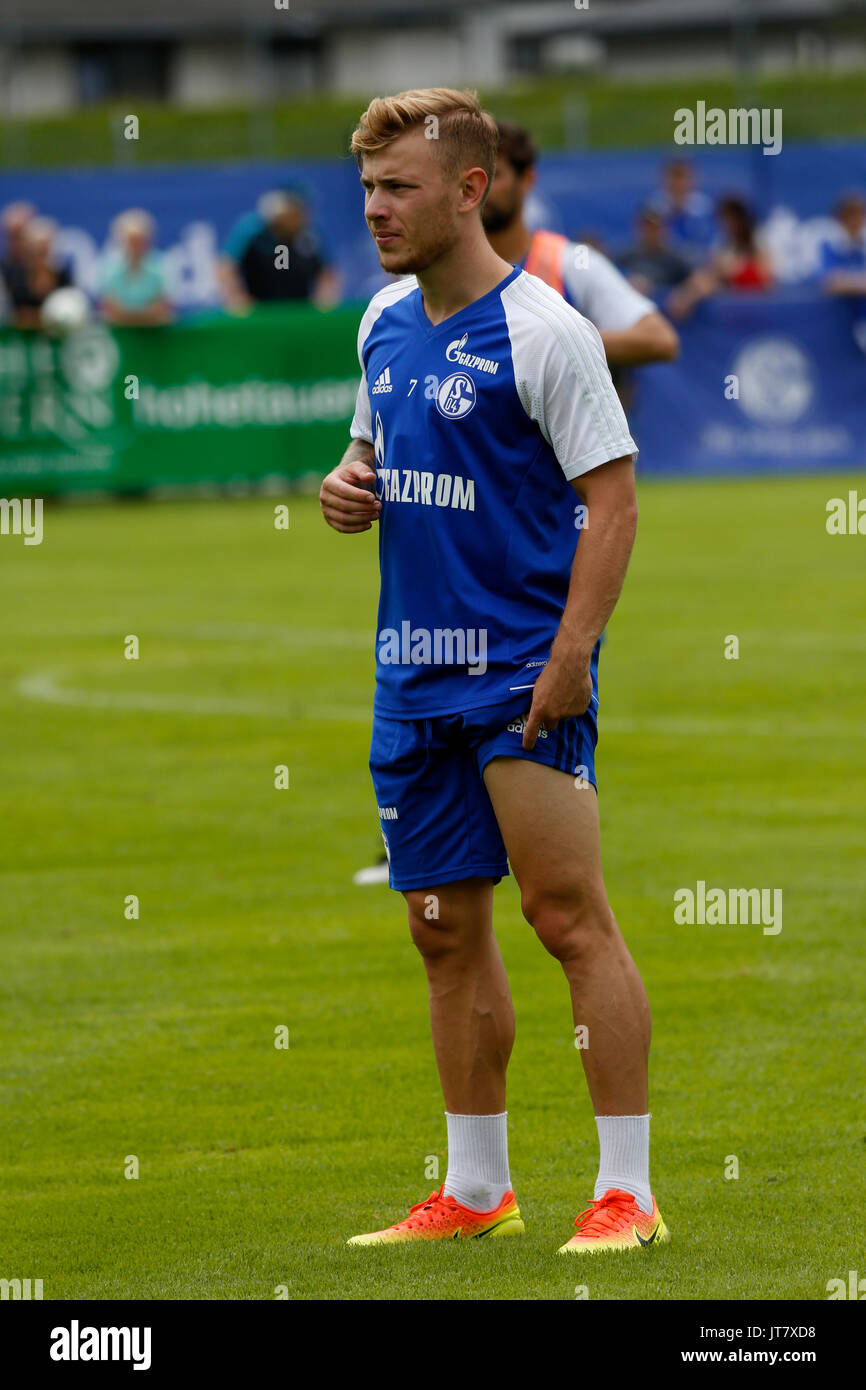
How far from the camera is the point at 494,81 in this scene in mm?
65125

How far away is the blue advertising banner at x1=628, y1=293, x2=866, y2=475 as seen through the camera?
85.0 feet

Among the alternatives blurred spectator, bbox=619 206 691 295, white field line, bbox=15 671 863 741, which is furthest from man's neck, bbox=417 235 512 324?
blurred spectator, bbox=619 206 691 295

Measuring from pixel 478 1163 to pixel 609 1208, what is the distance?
388 millimetres

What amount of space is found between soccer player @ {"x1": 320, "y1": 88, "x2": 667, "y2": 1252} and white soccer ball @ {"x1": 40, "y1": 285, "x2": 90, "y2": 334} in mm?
19132

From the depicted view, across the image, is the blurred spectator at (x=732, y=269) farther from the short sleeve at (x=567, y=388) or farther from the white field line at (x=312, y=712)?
the short sleeve at (x=567, y=388)

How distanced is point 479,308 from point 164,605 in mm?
12310

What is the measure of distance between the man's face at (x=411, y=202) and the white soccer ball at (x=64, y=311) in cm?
1932

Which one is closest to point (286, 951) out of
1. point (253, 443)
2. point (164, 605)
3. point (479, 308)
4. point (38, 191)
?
point (479, 308)

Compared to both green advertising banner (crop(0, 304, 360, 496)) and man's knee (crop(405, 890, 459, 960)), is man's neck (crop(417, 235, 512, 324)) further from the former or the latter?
green advertising banner (crop(0, 304, 360, 496))

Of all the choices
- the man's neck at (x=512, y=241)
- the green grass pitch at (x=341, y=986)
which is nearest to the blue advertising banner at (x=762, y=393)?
the green grass pitch at (x=341, y=986)

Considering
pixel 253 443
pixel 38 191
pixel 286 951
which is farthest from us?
pixel 38 191

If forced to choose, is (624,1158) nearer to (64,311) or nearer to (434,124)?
(434,124)

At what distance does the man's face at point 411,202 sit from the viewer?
188 inches

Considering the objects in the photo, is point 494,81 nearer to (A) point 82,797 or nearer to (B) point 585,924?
(A) point 82,797
